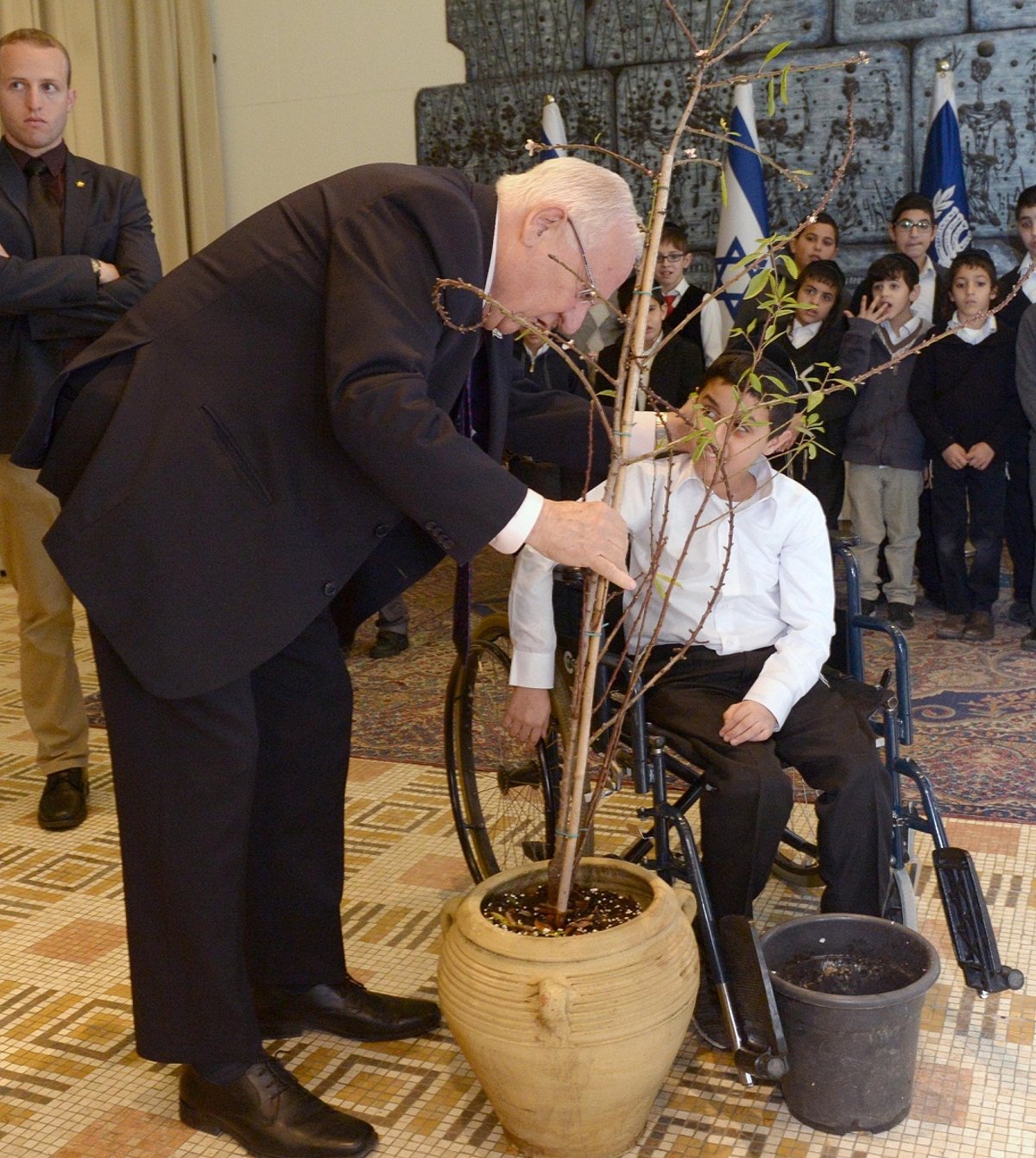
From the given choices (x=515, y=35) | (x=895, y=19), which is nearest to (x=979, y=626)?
(x=895, y=19)

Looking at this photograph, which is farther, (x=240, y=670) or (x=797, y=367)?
(x=797, y=367)

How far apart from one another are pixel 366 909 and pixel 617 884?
84 cm

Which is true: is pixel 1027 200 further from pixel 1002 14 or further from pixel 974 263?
pixel 1002 14

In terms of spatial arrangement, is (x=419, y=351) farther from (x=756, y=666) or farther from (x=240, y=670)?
(x=756, y=666)

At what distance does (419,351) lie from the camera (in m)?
1.60

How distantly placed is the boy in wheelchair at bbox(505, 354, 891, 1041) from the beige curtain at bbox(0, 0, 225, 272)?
483 centimetres

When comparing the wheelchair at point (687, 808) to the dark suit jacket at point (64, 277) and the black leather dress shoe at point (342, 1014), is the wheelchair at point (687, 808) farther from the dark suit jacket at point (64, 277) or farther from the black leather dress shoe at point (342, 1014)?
the dark suit jacket at point (64, 277)

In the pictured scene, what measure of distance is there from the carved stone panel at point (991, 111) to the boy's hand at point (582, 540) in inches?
197

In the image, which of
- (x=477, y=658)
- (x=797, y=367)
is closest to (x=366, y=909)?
(x=477, y=658)

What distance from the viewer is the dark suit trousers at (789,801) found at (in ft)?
6.66


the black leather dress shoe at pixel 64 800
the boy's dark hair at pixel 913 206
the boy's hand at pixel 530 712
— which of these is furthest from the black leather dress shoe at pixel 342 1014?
the boy's dark hair at pixel 913 206

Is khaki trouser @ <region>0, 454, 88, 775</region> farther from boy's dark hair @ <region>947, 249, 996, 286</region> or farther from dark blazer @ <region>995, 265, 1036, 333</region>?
dark blazer @ <region>995, 265, 1036, 333</region>

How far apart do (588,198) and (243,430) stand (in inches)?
20.6

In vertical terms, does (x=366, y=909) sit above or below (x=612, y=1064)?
below
